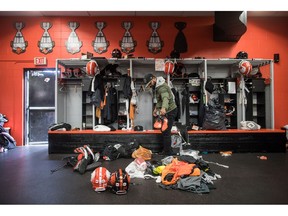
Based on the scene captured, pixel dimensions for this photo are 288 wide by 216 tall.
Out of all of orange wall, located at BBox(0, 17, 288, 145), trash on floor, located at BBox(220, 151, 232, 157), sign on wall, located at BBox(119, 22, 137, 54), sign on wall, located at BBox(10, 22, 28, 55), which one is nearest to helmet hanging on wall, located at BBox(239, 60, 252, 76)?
orange wall, located at BBox(0, 17, 288, 145)

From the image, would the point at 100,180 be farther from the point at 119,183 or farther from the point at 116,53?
the point at 116,53

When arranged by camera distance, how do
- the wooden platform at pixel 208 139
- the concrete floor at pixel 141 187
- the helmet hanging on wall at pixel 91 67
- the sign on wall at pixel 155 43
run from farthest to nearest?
1. the sign on wall at pixel 155 43
2. the helmet hanging on wall at pixel 91 67
3. the wooden platform at pixel 208 139
4. the concrete floor at pixel 141 187

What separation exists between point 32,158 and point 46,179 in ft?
5.41

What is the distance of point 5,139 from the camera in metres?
5.27

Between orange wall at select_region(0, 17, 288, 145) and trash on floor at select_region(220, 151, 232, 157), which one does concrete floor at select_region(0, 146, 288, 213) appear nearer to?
trash on floor at select_region(220, 151, 232, 157)

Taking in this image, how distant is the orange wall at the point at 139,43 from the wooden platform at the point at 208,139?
1843 millimetres

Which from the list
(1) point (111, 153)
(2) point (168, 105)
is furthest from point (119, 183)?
(2) point (168, 105)

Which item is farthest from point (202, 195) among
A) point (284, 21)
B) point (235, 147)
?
point (284, 21)

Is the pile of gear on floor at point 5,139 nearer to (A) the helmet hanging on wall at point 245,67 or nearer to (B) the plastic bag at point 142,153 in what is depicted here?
(B) the plastic bag at point 142,153

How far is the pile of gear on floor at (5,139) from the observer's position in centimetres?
517

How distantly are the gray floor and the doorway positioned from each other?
2.20m

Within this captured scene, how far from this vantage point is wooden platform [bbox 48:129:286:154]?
4.59 m

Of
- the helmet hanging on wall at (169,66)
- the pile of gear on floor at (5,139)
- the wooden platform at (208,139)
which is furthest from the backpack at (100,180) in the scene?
the pile of gear on floor at (5,139)

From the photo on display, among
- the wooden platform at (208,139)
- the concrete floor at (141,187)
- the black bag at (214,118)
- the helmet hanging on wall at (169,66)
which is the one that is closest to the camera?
the concrete floor at (141,187)
